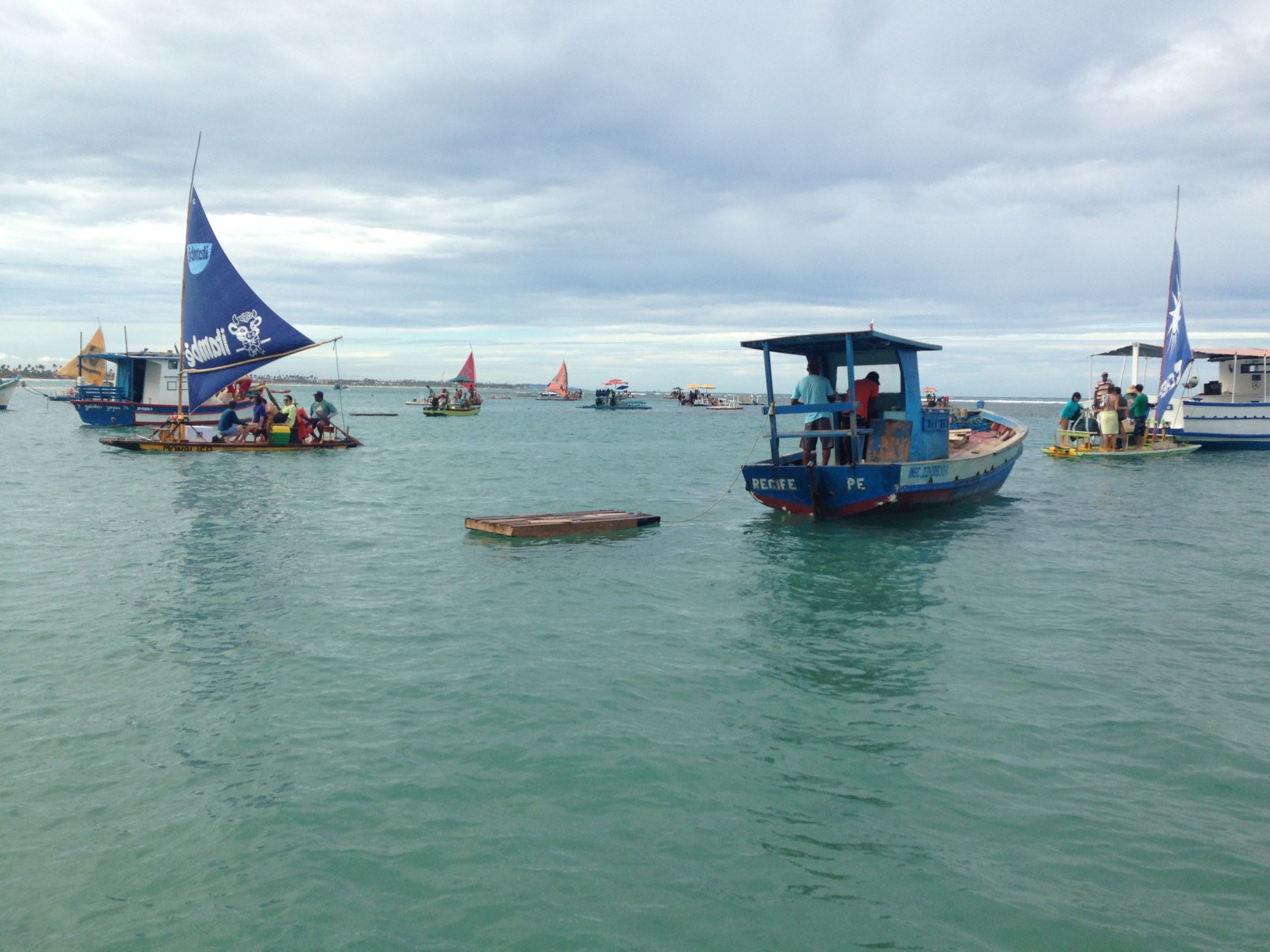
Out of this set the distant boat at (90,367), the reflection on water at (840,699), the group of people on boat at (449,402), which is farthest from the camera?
the group of people on boat at (449,402)

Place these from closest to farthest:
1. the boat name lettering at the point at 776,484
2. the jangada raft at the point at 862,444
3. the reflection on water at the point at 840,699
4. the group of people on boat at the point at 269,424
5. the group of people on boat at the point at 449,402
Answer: the reflection on water at the point at 840,699
the jangada raft at the point at 862,444
the boat name lettering at the point at 776,484
the group of people on boat at the point at 269,424
the group of people on boat at the point at 449,402

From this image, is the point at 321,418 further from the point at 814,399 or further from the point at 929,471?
the point at 929,471

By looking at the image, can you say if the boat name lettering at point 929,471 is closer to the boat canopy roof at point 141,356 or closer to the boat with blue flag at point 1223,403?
the boat with blue flag at point 1223,403

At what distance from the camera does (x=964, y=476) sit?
19.7 meters

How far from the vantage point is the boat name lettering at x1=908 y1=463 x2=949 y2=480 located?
17.5 metres

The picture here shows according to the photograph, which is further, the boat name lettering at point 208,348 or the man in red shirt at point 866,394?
the boat name lettering at point 208,348

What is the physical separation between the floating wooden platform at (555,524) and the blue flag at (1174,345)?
85.3 ft

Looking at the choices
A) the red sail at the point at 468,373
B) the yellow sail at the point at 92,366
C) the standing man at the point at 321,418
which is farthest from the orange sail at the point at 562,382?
the standing man at the point at 321,418

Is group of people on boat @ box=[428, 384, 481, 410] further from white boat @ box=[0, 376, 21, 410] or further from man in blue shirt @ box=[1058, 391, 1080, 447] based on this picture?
man in blue shirt @ box=[1058, 391, 1080, 447]

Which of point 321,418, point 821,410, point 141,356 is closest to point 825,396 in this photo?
point 821,410

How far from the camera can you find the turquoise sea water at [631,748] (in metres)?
4.72

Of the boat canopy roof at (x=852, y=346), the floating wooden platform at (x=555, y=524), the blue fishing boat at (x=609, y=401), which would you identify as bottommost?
the floating wooden platform at (x=555, y=524)

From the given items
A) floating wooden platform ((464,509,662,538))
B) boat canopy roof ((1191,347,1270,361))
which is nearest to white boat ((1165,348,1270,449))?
boat canopy roof ((1191,347,1270,361))

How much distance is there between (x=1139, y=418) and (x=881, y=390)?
67.9 feet
